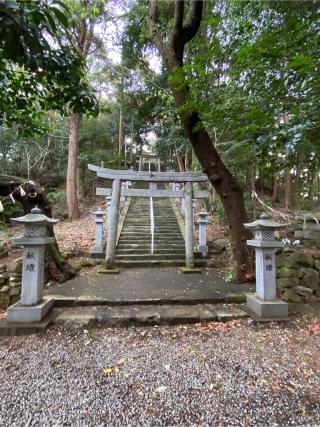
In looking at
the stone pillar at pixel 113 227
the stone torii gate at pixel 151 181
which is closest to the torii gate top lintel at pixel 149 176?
the stone torii gate at pixel 151 181

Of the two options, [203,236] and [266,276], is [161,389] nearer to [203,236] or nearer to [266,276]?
[266,276]

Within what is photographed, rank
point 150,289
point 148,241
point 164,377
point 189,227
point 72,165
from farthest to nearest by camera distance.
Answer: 1. point 72,165
2. point 148,241
3. point 189,227
4. point 150,289
5. point 164,377

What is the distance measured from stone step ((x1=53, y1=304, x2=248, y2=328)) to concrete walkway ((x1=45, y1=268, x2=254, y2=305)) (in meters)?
0.17

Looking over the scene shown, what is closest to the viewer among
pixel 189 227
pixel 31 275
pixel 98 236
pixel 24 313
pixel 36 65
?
pixel 36 65

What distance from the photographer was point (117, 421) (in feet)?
5.64

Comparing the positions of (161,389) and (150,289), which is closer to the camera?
(161,389)

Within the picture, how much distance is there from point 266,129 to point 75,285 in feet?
13.3

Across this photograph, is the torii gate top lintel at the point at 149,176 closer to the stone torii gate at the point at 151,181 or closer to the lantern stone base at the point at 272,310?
the stone torii gate at the point at 151,181

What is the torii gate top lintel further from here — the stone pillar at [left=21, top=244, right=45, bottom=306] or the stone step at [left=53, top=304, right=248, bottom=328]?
the stone step at [left=53, top=304, right=248, bottom=328]

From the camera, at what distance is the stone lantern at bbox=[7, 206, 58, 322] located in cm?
301

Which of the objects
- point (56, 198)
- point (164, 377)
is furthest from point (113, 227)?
point (56, 198)

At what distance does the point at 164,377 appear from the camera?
7.16 feet

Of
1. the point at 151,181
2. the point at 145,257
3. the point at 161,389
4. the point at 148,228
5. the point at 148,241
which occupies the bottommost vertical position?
the point at 161,389

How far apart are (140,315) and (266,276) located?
6.09 ft
